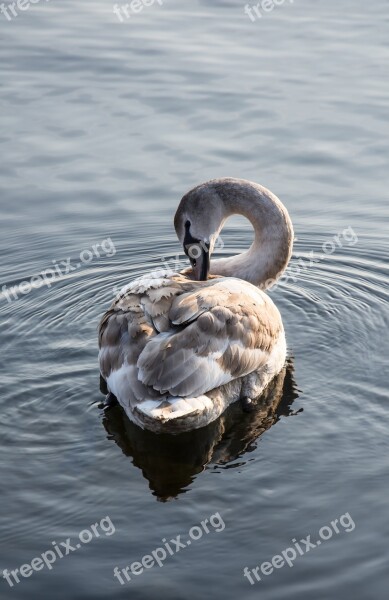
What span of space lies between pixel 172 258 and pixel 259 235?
1.66m

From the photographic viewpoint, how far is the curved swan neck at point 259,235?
10.7 metres

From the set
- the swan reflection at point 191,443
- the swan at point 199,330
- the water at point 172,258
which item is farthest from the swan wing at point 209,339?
the water at point 172,258

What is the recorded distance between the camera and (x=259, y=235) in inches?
428

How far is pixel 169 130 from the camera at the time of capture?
14.9 meters

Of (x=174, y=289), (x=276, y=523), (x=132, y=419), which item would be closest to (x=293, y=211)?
(x=174, y=289)

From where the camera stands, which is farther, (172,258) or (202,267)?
(172,258)

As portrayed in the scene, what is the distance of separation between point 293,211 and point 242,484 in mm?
5559

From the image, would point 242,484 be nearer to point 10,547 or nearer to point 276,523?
point 276,523

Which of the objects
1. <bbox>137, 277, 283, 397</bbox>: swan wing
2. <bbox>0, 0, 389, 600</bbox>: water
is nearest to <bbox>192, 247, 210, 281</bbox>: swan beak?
<bbox>137, 277, 283, 397</bbox>: swan wing

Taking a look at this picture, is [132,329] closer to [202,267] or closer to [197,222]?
[202,267]

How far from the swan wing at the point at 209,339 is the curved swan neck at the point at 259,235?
72 cm

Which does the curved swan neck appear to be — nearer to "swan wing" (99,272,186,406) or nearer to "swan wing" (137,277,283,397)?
"swan wing" (137,277,283,397)

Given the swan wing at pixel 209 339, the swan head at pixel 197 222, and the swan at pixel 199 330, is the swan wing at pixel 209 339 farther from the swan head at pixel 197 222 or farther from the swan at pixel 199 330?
the swan head at pixel 197 222

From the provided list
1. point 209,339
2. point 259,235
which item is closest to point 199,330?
point 209,339
